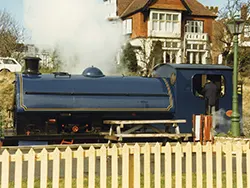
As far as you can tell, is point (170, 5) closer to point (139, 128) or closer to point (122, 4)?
point (122, 4)

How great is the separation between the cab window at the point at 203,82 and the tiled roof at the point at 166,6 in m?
27.0

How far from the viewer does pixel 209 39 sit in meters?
43.0

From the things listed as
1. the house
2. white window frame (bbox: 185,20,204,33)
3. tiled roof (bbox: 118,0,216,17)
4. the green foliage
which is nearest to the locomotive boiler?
the green foliage

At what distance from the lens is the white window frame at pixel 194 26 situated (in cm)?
4303

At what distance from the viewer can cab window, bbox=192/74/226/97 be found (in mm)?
13852

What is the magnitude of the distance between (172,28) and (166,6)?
84.3 inches

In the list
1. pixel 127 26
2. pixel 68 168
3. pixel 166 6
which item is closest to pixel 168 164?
pixel 68 168

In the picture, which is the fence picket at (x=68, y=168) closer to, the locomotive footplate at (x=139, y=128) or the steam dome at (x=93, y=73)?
the locomotive footplate at (x=139, y=128)

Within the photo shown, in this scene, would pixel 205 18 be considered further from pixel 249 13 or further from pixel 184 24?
pixel 249 13

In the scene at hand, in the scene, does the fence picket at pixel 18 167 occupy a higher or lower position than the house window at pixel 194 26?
lower

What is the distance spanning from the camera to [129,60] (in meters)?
35.2

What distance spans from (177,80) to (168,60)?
2678 cm

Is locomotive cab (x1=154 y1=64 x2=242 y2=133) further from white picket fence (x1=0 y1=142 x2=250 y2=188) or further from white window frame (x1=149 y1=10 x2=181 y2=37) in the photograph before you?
white window frame (x1=149 y1=10 x2=181 y2=37)

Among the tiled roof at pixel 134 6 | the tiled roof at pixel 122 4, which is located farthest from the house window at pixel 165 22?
the tiled roof at pixel 122 4
